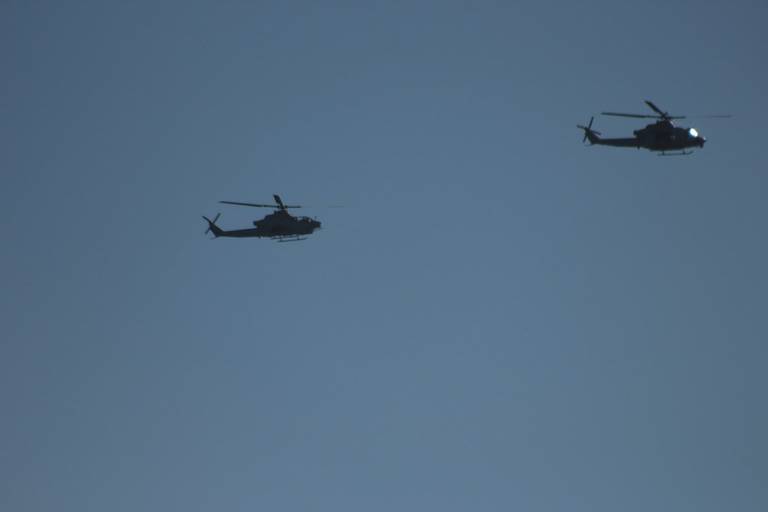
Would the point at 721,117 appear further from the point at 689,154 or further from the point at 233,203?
the point at 233,203

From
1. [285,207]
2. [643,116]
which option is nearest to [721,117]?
[643,116]

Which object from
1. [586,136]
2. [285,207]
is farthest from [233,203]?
[586,136]

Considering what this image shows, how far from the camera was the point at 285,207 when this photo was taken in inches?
4478

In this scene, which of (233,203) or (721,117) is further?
(233,203)

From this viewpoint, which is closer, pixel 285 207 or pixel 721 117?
pixel 721 117

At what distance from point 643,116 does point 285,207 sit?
64.8ft

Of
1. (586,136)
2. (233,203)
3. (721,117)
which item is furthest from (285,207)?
(721,117)

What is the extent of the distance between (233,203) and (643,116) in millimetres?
21805

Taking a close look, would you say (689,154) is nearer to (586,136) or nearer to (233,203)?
(586,136)

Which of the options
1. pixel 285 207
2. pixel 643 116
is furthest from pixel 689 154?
pixel 285 207

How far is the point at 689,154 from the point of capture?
362 feet

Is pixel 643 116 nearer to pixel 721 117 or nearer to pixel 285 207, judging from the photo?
pixel 721 117

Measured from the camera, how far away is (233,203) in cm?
11112

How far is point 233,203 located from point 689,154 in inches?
942
